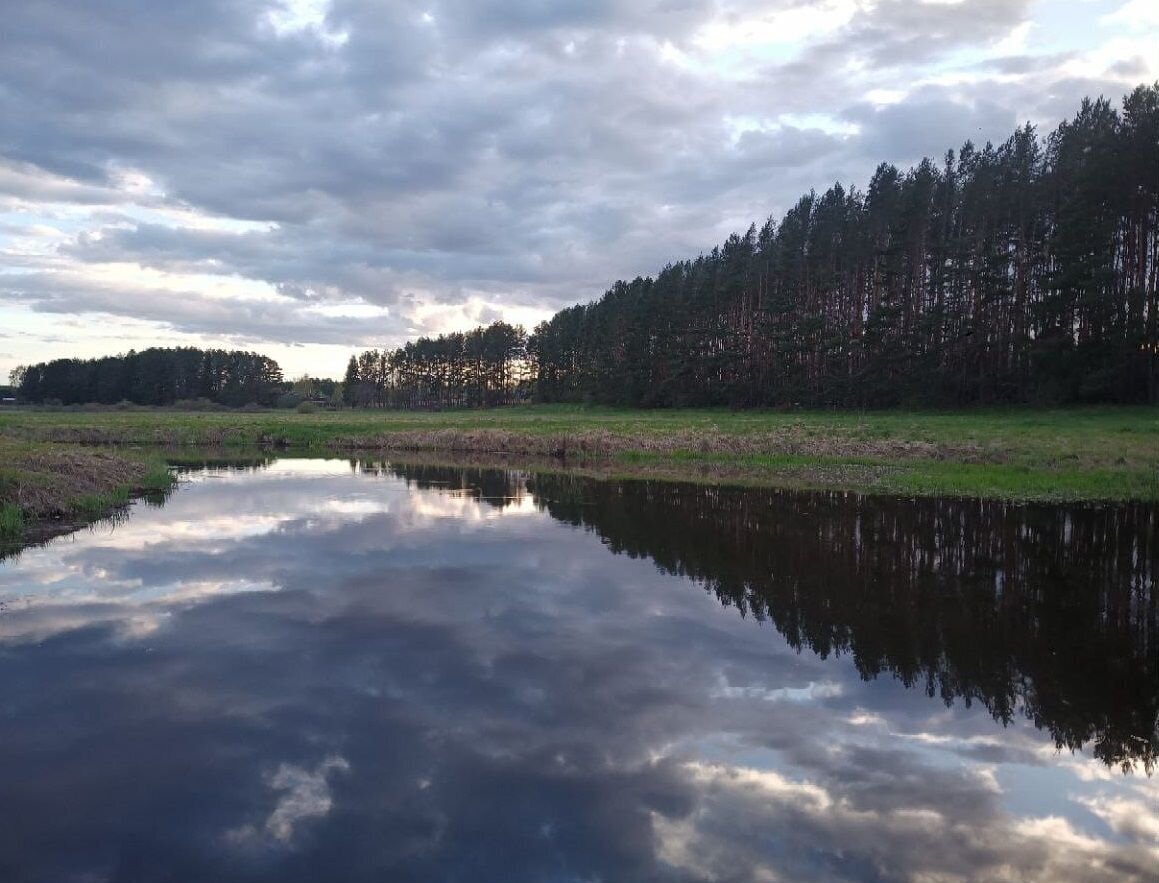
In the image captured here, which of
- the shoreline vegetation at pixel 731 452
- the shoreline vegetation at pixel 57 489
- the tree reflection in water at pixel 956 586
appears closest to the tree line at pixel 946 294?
the shoreline vegetation at pixel 731 452

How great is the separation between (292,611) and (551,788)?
22.6ft

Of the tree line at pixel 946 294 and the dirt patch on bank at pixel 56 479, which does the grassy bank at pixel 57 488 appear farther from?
the tree line at pixel 946 294

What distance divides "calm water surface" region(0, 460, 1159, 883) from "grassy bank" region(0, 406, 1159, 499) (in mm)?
9965

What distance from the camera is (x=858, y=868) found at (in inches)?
215

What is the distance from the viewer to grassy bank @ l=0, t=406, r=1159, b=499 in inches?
997

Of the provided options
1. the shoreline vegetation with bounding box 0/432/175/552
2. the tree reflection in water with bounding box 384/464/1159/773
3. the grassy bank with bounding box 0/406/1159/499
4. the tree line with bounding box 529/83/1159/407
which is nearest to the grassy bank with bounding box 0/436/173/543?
the shoreline vegetation with bounding box 0/432/175/552

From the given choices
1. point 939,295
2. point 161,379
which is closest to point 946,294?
point 939,295

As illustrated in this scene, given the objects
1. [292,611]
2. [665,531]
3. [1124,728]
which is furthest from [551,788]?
[665,531]

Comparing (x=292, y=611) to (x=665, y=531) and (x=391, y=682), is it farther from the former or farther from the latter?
(x=665, y=531)

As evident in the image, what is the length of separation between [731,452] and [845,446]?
5582mm

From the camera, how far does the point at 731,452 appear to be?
37531 millimetres

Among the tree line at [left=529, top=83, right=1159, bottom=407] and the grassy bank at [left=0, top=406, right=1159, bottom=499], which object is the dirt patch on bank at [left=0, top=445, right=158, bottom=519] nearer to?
the grassy bank at [left=0, top=406, right=1159, bottom=499]

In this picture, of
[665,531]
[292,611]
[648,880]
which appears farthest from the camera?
[665,531]

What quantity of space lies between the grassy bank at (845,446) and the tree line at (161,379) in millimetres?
103841
